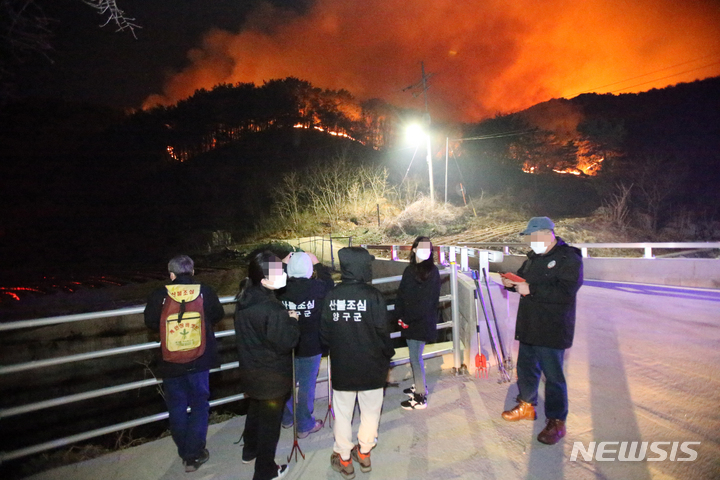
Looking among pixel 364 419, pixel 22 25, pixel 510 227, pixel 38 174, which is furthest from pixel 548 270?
pixel 38 174

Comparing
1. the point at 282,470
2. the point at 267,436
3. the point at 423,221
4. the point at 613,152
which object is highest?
the point at 613,152

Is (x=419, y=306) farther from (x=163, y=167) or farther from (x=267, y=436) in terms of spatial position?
(x=163, y=167)

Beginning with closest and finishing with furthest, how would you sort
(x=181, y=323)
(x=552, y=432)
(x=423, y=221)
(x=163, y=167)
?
1. (x=181, y=323)
2. (x=552, y=432)
3. (x=423, y=221)
4. (x=163, y=167)

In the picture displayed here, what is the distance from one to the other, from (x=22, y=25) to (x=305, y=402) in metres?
4.47

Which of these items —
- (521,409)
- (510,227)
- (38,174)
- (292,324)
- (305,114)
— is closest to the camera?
(292,324)

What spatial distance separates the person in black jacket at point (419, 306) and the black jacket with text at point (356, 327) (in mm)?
1006

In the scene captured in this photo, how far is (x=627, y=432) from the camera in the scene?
3.38 m

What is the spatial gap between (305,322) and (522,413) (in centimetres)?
236

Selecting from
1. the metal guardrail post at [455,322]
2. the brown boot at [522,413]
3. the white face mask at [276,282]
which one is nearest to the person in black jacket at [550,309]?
the brown boot at [522,413]

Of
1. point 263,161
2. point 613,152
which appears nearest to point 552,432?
point 613,152

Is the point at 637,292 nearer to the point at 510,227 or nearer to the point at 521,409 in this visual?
the point at 521,409

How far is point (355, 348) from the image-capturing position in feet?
10.0

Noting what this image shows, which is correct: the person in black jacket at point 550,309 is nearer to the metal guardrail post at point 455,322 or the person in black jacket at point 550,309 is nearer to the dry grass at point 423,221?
the metal guardrail post at point 455,322

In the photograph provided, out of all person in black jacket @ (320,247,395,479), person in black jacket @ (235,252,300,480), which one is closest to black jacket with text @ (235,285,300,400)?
person in black jacket @ (235,252,300,480)
